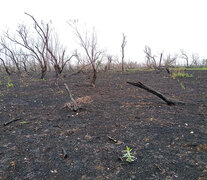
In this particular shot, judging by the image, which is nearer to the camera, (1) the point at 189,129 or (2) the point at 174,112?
(1) the point at 189,129

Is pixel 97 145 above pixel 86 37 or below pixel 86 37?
below

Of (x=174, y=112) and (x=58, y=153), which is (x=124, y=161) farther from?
(x=174, y=112)

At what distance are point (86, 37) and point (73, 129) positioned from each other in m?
7.35

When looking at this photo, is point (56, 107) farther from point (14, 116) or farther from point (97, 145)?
point (97, 145)

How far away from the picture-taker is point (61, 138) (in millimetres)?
2895

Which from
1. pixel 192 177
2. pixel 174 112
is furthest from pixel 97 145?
pixel 174 112

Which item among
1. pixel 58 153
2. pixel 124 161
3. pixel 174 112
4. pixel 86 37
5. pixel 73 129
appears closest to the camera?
pixel 124 161

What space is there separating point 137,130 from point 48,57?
11.7m

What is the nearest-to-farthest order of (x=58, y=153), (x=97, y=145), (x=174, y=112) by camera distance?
(x=58, y=153) < (x=97, y=145) < (x=174, y=112)

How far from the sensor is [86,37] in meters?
9.32

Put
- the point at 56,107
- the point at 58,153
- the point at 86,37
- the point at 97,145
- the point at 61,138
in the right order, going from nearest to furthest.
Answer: the point at 58,153 < the point at 97,145 < the point at 61,138 < the point at 56,107 < the point at 86,37

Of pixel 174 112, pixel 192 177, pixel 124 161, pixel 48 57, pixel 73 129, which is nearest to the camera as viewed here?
pixel 192 177


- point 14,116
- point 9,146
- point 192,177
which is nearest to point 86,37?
point 14,116

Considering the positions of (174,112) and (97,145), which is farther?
(174,112)
